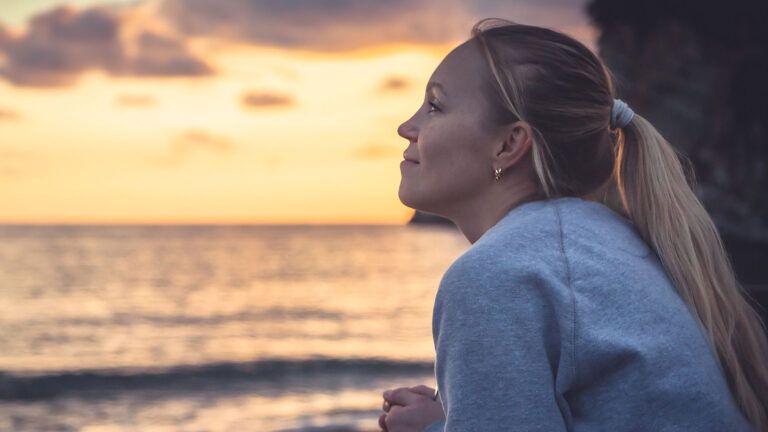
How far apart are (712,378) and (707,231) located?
32cm

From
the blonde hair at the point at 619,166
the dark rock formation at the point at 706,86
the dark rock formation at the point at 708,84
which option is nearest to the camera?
the blonde hair at the point at 619,166

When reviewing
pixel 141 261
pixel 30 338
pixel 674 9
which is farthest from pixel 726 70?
pixel 141 261

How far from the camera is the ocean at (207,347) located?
1152cm

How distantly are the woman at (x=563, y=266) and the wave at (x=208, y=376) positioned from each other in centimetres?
1253

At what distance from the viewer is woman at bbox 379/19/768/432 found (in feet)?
4.58

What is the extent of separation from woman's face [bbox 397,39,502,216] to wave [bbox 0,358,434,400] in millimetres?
12502

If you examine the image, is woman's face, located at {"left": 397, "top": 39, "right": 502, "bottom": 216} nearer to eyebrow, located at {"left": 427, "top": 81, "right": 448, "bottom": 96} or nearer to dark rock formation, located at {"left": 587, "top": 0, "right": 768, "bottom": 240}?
eyebrow, located at {"left": 427, "top": 81, "right": 448, "bottom": 96}

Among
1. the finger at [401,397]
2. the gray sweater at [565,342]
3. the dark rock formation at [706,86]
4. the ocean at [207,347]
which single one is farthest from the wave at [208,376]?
the gray sweater at [565,342]

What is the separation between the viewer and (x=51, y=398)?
43.2ft

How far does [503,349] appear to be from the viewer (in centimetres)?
138

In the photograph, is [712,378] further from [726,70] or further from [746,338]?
[726,70]

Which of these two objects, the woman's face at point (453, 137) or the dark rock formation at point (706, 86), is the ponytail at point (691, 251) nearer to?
the woman's face at point (453, 137)

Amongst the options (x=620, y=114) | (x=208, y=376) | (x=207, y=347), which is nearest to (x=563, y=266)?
(x=620, y=114)

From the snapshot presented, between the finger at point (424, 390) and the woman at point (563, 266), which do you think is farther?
the finger at point (424, 390)
